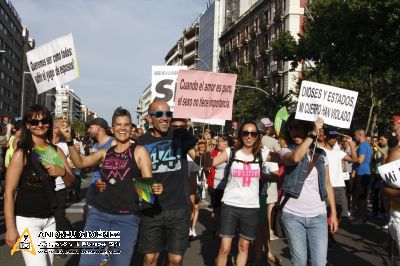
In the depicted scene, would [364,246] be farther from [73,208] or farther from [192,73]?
[73,208]

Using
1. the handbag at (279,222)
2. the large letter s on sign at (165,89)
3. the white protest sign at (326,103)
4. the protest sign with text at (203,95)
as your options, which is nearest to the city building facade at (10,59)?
the large letter s on sign at (165,89)

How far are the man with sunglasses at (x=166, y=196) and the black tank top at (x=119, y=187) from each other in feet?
1.31

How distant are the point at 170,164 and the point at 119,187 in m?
0.68

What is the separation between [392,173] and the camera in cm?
411

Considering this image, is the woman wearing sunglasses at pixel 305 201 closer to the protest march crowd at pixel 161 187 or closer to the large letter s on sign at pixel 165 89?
the protest march crowd at pixel 161 187

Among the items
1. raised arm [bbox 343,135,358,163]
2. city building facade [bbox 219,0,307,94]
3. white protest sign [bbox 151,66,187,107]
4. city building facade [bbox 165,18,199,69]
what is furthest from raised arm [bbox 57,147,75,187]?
city building facade [bbox 165,18,199,69]

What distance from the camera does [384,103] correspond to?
31.7m

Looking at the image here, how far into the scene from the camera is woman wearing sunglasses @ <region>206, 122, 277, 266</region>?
4980 mm

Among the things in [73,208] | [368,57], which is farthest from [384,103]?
[73,208]

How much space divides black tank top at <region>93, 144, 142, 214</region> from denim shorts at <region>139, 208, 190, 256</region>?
0.37 metres

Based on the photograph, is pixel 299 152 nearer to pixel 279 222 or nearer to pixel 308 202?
pixel 308 202

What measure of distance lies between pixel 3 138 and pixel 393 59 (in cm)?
1203

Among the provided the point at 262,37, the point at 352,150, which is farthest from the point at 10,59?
the point at 352,150

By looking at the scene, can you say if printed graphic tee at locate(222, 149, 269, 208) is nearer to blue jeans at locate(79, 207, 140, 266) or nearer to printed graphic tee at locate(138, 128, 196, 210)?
printed graphic tee at locate(138, 128, 196, 210)
